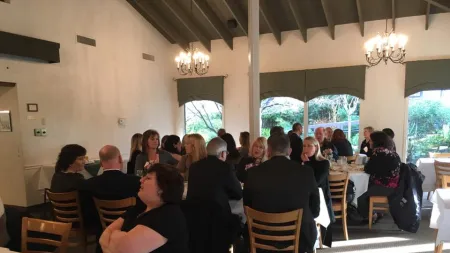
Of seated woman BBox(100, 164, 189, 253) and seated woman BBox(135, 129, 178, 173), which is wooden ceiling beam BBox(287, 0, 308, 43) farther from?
seated woman BBox(100, 164, 189, 253)

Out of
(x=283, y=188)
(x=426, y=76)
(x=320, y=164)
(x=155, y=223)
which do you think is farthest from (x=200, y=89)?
(x=155, y=223)

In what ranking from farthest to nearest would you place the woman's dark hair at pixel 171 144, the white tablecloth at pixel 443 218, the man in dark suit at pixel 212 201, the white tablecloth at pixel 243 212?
the woman's dark hair at pixel 171 144
the white tablecloth at pixel 243 212
the white tablecloth at pixel 443 218
the man in dark suit at pixel 212 201

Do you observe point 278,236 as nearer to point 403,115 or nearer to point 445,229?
point 445,229

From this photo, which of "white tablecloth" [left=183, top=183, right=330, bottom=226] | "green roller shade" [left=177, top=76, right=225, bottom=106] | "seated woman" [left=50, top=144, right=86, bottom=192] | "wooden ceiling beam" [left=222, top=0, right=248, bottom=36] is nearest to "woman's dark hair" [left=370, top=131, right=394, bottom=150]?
"white tablecloth" [left=183, top=183, right=330, bottom=226]

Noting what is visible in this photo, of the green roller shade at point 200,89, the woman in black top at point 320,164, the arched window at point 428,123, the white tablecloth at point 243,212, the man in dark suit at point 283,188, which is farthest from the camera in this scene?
the green roller shade at point 200,89

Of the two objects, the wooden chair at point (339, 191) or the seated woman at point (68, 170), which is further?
the wooden chair at point (339, 191)

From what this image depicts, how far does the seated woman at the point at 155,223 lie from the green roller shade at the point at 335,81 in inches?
243

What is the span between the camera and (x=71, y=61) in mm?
6348

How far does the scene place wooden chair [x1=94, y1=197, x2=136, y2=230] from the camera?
2.85 metres

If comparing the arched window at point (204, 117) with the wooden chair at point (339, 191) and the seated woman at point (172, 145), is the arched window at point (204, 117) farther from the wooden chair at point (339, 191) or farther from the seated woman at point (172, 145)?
the wooden chair at point (339, 191)

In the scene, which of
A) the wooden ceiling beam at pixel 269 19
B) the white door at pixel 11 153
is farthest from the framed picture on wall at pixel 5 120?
the wooden ceiling beam at pixel 269 19

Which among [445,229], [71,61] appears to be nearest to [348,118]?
[445,229]

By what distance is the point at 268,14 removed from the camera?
273 inches

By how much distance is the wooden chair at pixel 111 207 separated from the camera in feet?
9.35
